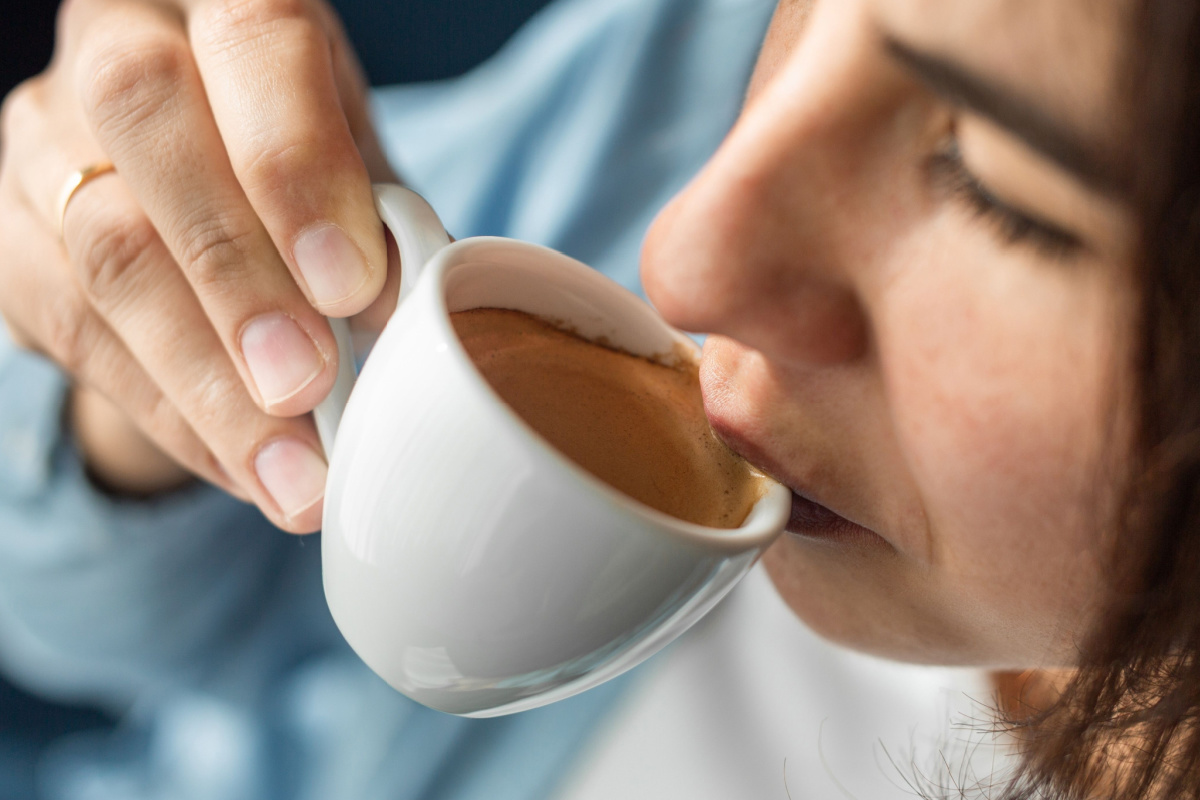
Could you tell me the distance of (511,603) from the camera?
435mm

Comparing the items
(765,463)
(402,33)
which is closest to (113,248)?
(765,463)

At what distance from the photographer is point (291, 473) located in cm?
69

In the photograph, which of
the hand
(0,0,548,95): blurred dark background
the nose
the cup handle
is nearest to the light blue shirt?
(0,0,548,95): blurred dark background

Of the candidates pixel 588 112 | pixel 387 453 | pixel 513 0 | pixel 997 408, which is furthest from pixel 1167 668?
pixel 513 0

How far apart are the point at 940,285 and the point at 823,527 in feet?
0.68

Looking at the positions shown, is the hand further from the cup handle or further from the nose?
the nose

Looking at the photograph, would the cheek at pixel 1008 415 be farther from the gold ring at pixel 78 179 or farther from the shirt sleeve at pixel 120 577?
the shirt sleeve at pixel 120 577

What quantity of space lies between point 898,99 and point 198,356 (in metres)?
0.57

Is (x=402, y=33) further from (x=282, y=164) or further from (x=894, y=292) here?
(x=894, y=292)

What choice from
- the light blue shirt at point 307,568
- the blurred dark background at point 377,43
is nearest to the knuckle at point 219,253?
the light blue shirt at point 307,568

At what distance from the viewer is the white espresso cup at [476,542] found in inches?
16.2

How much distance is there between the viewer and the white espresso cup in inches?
16.2

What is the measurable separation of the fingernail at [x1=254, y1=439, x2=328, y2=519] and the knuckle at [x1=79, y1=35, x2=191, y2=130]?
28 cm

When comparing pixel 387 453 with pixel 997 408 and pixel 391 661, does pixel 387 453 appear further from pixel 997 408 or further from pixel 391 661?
pixel 997 408
